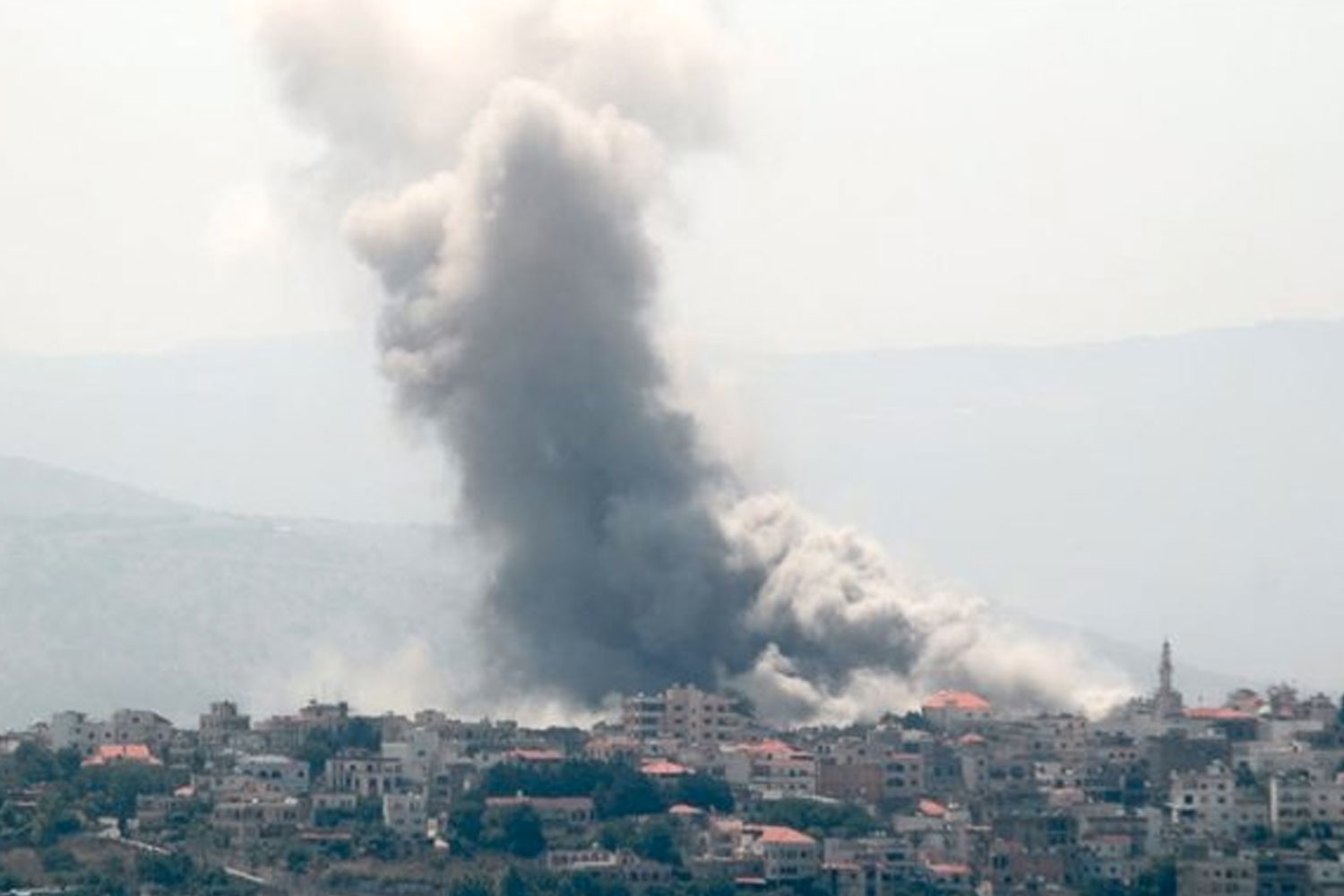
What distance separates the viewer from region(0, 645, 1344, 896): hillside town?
102 m

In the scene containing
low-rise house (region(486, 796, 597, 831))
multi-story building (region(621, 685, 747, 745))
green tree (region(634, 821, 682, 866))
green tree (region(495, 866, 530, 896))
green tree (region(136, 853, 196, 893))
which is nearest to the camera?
green tree (region(495, 866, 530, 896))

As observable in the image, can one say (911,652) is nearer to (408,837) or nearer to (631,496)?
(631,496)

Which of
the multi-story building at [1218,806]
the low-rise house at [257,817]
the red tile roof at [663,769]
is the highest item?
the red tile roof at [663,769]

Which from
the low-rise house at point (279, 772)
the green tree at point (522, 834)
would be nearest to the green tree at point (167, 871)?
the green tree at point (522, 834)

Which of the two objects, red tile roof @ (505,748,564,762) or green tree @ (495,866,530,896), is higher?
red tile roof @ (505,748,564,762)

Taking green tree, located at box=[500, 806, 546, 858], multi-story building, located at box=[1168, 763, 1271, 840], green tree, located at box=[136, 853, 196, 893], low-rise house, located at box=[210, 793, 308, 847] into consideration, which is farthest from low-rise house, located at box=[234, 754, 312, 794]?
multi-story building, located at box=[1168, 763, 1271, 840]

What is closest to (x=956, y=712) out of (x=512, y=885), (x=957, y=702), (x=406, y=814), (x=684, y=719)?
(x=957, y=702)

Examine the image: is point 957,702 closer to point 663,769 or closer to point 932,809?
point 663,769

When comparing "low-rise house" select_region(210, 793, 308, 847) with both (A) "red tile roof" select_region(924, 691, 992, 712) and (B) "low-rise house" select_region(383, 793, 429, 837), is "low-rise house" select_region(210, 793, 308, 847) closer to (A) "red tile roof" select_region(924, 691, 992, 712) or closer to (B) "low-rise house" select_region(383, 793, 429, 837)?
(B) "low-rise house" select_region(383, 793, 429, 837)

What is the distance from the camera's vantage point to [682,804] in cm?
10762

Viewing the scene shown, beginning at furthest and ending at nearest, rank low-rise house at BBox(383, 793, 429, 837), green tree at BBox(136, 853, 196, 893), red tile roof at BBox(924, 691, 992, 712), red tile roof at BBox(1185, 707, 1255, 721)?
1. red tile roof at BBox(924, 691, 992, 712)
2. red tile roof at BBox(1185, 707, 1255, 721)
3. low-rise house at BBox(383, 793, 429, 837)
4. green tree at BBox(136, 853, 196, 893)

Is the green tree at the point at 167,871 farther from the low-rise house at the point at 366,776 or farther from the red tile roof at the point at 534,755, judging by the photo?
the red tile roof at the point at 534,755

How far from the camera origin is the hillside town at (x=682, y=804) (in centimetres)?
10162

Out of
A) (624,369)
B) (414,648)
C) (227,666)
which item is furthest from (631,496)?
(227,666)
